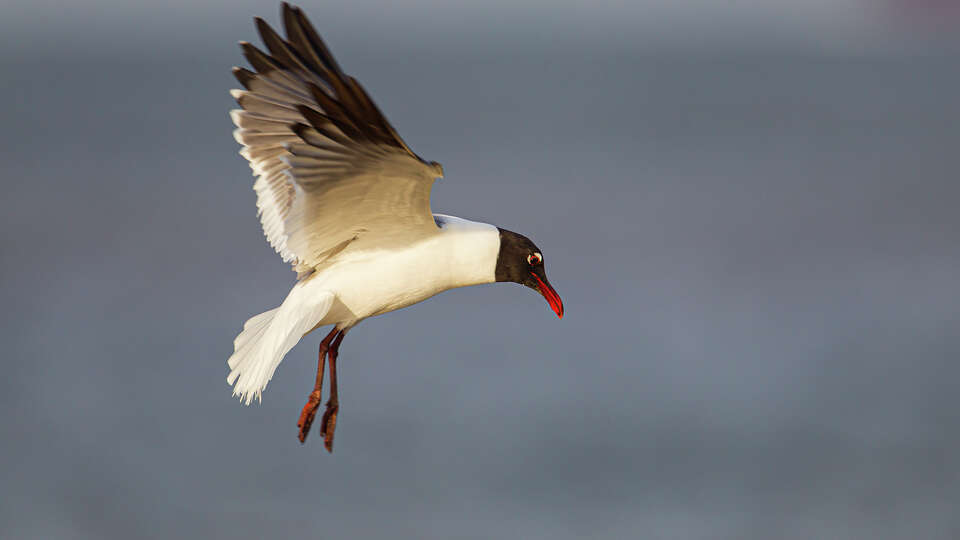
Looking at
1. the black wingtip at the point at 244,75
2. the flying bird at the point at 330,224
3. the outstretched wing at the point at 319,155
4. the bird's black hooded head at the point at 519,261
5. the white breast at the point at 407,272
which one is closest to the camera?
the outstretched wing at the point at 319,155

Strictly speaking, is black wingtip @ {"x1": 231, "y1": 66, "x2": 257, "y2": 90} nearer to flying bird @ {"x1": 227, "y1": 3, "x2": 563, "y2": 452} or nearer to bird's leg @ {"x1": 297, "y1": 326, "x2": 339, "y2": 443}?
flying bird @ {"x1": 227, "y1": 3, "x2": 563, "y2": 452}

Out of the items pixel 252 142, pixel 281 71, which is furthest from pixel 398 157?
pixel 252 142

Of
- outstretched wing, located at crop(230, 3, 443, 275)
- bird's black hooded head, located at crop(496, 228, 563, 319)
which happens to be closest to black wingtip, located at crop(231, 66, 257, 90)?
outstretched wing, located at crop(230, 3, 443, 275)

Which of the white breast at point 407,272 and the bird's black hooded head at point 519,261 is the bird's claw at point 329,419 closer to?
the white breast at point 407,272

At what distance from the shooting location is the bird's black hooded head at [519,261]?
4.65 meters

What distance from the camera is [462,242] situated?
4559 millimetres

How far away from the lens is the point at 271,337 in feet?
14.6

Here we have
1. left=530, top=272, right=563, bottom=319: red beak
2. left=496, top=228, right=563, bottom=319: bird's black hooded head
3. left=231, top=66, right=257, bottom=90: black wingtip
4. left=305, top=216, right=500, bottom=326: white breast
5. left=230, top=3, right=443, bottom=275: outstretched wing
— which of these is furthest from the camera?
left=530, top=272, right=563, bottom=319: red beak

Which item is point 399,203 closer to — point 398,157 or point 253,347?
point 398,157

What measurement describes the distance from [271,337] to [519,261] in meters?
1.03

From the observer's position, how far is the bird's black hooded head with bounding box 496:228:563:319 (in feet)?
15.3

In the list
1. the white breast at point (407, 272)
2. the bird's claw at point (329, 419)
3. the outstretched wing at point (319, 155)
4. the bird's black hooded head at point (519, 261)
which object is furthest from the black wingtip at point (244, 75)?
the bird's claw at point (329, 419)

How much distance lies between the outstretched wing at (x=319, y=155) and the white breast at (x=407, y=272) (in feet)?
0.24

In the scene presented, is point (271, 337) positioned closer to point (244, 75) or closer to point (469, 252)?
point (469, 252)
